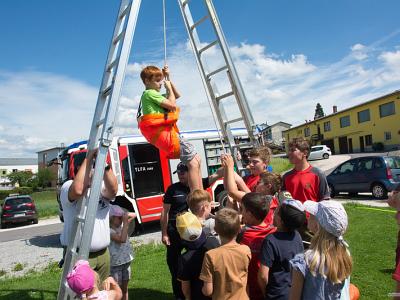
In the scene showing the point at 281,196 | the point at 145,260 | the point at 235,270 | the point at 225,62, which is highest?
the point at 225,62

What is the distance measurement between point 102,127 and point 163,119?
26.8 inches

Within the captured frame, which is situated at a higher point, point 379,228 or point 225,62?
point 225,62

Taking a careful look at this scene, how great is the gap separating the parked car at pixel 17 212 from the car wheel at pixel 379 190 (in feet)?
53.6

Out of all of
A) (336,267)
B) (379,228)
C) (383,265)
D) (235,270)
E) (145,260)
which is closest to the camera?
(336,267)

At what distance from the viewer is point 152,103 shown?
12.0 feet

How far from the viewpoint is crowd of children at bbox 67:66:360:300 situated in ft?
8.52

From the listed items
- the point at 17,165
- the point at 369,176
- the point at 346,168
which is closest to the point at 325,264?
the point at 369,176

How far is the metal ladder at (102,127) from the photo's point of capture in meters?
3.09

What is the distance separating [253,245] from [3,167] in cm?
12007

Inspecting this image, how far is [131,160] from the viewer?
11.5 m

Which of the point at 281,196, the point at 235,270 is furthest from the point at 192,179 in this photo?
the point at 235,270

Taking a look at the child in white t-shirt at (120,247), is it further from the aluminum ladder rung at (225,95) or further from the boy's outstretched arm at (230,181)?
the aluminum ladder rung at (225,95)

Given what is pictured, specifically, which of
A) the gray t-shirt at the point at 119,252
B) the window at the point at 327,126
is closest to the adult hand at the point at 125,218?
the gray t-shirt at the point at 119,252

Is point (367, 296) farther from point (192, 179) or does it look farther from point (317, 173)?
point (192, 179)
